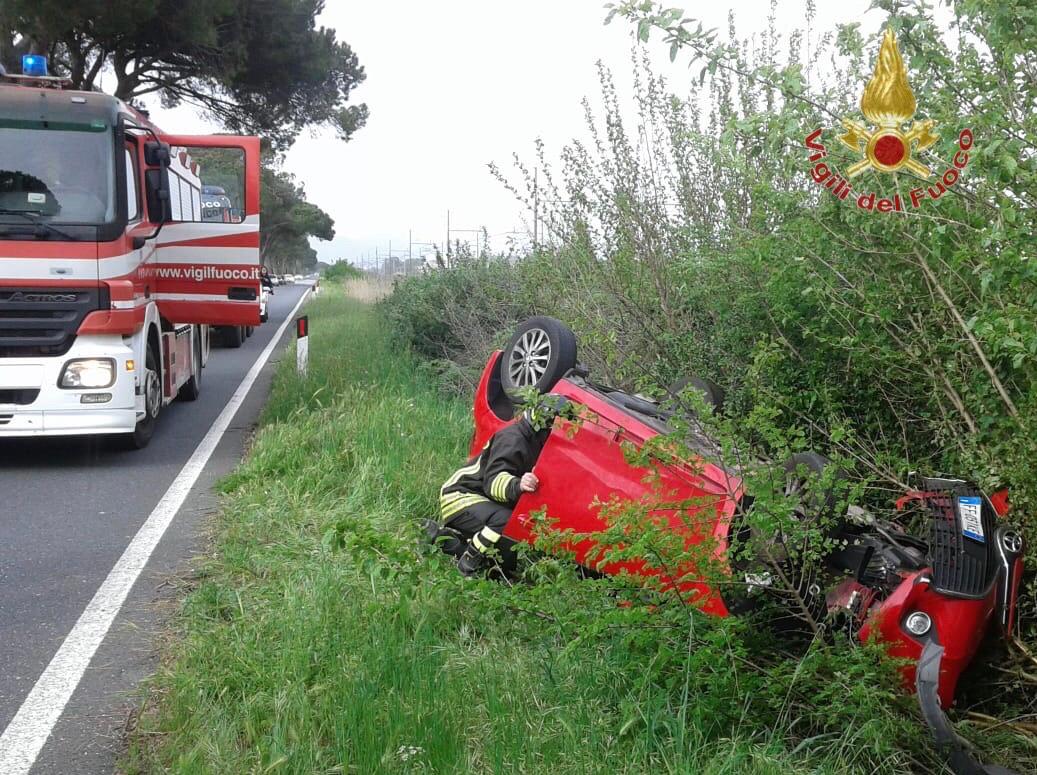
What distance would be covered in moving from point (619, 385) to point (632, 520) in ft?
10.4

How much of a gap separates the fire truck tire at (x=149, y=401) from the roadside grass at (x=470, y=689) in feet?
14.6

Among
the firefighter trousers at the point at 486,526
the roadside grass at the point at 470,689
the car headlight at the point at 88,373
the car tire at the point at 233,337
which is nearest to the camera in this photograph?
the roadside grass at the point at 470,689

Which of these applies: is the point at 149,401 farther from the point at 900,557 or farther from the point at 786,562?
the point at 900,557

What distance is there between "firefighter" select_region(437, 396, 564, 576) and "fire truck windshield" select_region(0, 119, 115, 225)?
4673mm

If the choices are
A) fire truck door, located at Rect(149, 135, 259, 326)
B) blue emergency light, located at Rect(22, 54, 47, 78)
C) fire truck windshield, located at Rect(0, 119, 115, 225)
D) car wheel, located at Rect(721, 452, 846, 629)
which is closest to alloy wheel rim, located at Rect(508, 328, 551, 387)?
car wheel, located at Rect(721, 452, 846, 629)

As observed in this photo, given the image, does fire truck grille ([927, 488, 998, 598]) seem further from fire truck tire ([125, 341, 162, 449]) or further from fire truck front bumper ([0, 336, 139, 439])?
fire truck tire ([125, 341, 162, 449])

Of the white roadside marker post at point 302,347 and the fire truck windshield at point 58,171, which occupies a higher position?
the fire truck windshield at point 58,171

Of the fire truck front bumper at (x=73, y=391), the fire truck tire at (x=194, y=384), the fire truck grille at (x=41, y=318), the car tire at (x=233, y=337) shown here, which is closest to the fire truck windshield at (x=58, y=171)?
the fire truck grille at (x=41, y=318)

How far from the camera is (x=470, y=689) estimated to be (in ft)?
12.4

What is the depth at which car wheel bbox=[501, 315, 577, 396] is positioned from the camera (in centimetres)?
536

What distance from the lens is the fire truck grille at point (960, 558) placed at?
3.53 m

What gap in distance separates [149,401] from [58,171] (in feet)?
6.79

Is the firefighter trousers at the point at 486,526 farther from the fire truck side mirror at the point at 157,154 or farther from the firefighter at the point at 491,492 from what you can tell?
the fire truck side mirror at the point at 157,154

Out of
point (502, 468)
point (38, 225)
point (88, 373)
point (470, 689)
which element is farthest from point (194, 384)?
point (470, 689)
